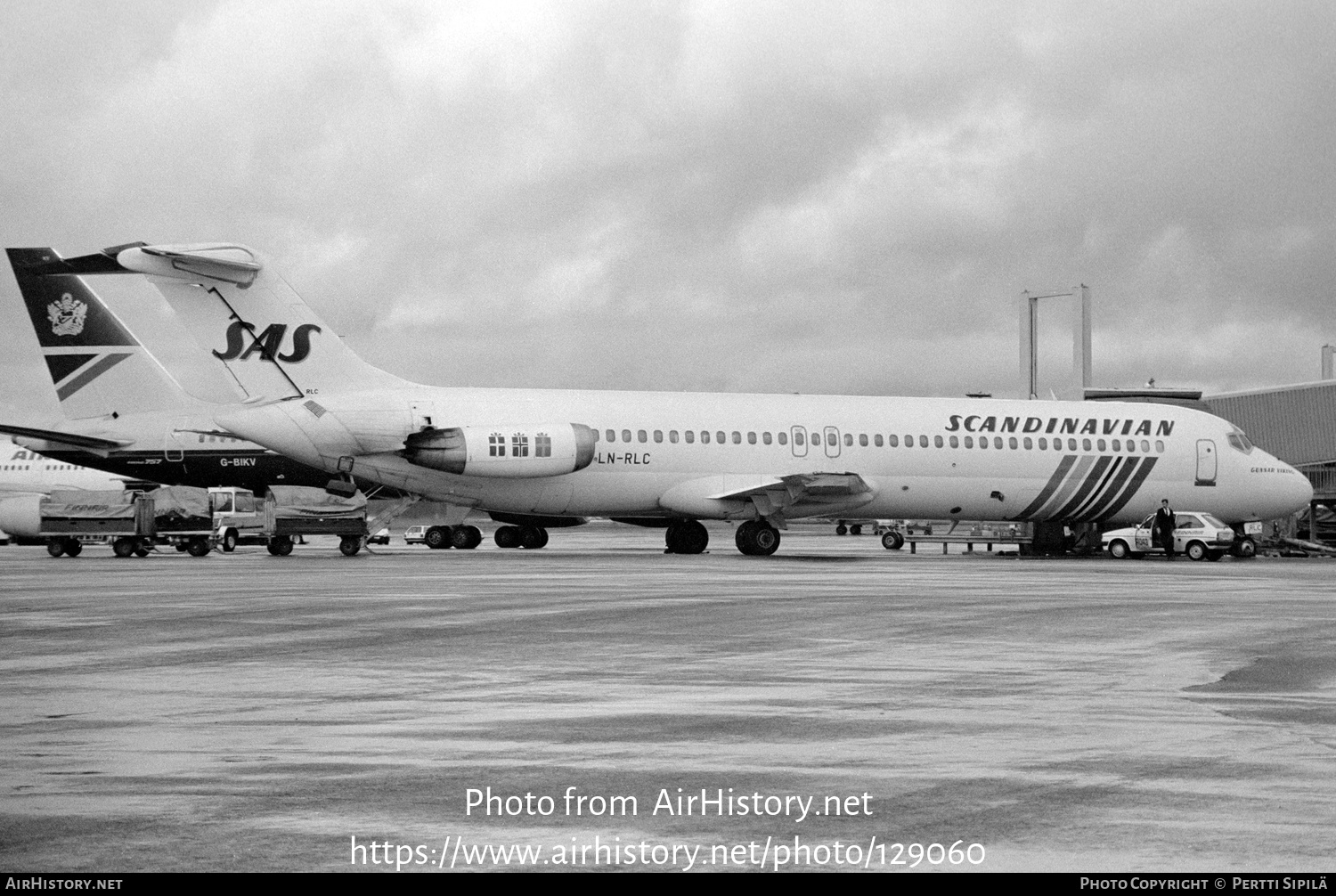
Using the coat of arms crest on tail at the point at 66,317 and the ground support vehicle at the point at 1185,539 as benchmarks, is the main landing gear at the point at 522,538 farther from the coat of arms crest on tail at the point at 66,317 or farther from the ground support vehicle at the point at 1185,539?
the ground support vehicle at the point at 1185,539

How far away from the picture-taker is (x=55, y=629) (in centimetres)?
1504

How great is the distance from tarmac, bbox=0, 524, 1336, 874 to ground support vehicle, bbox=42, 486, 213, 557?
24.1 metres

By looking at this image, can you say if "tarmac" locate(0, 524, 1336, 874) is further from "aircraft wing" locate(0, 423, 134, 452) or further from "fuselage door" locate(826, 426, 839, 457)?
"aircraft wing" locate(0, 423, 134, 452)

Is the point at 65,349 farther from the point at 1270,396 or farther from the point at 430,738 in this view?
the point at 1270,396

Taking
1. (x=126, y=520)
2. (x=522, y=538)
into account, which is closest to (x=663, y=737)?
(x=126, y=520)

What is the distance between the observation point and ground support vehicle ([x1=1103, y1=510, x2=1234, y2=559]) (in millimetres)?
Answer: 43969

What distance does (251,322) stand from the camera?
111 feet

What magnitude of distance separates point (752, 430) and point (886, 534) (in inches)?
865

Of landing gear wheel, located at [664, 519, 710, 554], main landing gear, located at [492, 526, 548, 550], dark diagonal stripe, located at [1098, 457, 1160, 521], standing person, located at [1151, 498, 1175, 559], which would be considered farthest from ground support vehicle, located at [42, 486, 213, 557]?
standing person, located at [1151, 498, 1175, 559]

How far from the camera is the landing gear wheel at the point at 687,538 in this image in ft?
129

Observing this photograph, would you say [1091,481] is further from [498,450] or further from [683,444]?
[498,450]

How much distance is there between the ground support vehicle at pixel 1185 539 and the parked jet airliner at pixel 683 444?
2203 millimetres

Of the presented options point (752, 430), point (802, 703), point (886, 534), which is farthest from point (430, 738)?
point (886, 534)

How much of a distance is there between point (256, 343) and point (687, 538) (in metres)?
12.5
